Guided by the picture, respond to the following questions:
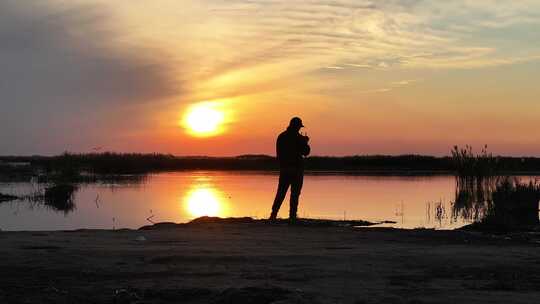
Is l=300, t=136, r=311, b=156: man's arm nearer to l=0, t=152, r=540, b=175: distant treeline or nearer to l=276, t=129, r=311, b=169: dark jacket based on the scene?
l=276, t=129, r=311, b=169: dark jacket

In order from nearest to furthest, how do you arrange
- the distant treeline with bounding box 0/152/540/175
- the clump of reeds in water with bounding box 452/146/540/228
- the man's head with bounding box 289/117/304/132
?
the man's head with bounding box 289/117/304/132
the clump of reeds in water with bounding box 452/146/540/228
the distant treeline with bounding box 0/152/540/175

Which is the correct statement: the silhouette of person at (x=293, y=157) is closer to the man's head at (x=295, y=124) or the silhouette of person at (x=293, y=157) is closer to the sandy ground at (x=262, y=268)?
the man's head at (x=295, y=124)

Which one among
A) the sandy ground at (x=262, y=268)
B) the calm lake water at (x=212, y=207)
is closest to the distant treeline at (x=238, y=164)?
the calm lake water at (x=212, y=207)

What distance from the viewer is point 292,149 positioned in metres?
14.7

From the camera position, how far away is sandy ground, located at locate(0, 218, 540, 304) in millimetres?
5852

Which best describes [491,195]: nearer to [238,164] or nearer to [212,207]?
[212,207]

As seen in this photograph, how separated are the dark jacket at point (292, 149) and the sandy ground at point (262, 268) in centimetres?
369

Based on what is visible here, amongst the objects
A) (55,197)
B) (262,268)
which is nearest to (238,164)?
(55,197)

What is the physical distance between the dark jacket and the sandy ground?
3691 mm

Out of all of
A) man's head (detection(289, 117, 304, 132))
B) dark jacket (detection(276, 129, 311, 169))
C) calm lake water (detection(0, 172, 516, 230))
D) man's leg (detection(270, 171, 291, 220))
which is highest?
man's head (detection(289, 117, 304, 132))

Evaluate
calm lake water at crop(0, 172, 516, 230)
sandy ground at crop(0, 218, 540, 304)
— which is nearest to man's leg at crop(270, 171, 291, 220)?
sandy ground at crop(0, 218, 540, 304)

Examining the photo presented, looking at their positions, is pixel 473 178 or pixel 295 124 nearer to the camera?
pixel 295 124

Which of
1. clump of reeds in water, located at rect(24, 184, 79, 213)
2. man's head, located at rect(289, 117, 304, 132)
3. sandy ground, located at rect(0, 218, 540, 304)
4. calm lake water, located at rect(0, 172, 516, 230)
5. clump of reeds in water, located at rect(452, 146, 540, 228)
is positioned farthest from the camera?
clump of reeds in water, located at rect(24, 184, 79, 213)

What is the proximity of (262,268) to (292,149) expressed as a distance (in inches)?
296
